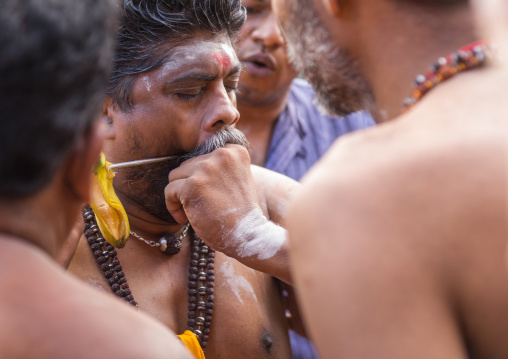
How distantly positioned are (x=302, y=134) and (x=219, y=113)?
2.08 metres

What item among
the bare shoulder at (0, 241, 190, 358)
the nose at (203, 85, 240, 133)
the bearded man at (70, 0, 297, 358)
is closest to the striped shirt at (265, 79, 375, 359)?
the bearded man at (70, 0, 297, 358)

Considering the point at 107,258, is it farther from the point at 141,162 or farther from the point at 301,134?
the point at 301,134

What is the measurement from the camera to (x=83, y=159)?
48.0 inches

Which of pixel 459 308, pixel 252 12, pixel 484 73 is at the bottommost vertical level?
pixel 252 12

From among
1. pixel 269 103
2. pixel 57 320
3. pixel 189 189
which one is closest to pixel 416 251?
pixel 57 320

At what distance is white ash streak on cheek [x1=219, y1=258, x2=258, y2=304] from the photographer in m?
2.56

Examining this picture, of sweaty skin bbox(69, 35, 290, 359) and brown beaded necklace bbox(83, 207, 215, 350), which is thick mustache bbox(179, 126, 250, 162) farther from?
brown beaded necklace bbox(83, 207, 215, 350)

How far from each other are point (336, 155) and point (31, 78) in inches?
22.4

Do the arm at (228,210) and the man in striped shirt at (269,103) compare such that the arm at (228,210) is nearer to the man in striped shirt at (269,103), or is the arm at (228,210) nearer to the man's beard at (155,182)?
the man's beard at (155,182)

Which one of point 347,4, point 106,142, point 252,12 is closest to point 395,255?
point 347,4

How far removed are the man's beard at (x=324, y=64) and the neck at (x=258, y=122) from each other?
2701 mm

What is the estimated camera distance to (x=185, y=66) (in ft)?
8.29

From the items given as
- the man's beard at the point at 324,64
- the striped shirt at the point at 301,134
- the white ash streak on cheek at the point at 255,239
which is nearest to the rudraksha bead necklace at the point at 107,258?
the white ash streak on cheek at the point at 255,239

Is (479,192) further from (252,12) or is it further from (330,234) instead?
(252,12)
